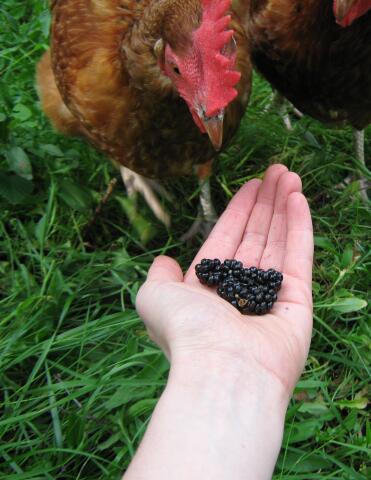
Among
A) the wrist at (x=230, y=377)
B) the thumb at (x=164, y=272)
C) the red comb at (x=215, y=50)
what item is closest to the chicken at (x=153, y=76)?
the red comb at (x=215, y=50)

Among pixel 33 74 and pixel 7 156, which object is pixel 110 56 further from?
pixel 33 74

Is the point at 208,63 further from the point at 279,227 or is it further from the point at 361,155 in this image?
the point at 361,155

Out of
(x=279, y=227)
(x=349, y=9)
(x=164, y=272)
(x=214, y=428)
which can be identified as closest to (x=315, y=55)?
(x=349, y=9)

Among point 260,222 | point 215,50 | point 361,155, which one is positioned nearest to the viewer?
point 215,50

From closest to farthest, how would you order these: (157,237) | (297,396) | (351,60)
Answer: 1. (297,396)
2. (351,60)
3. (157,237)

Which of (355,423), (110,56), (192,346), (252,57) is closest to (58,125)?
(110,56)

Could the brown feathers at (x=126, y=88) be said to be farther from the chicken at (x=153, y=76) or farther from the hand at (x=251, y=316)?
the hand at (x=251, y=316)
